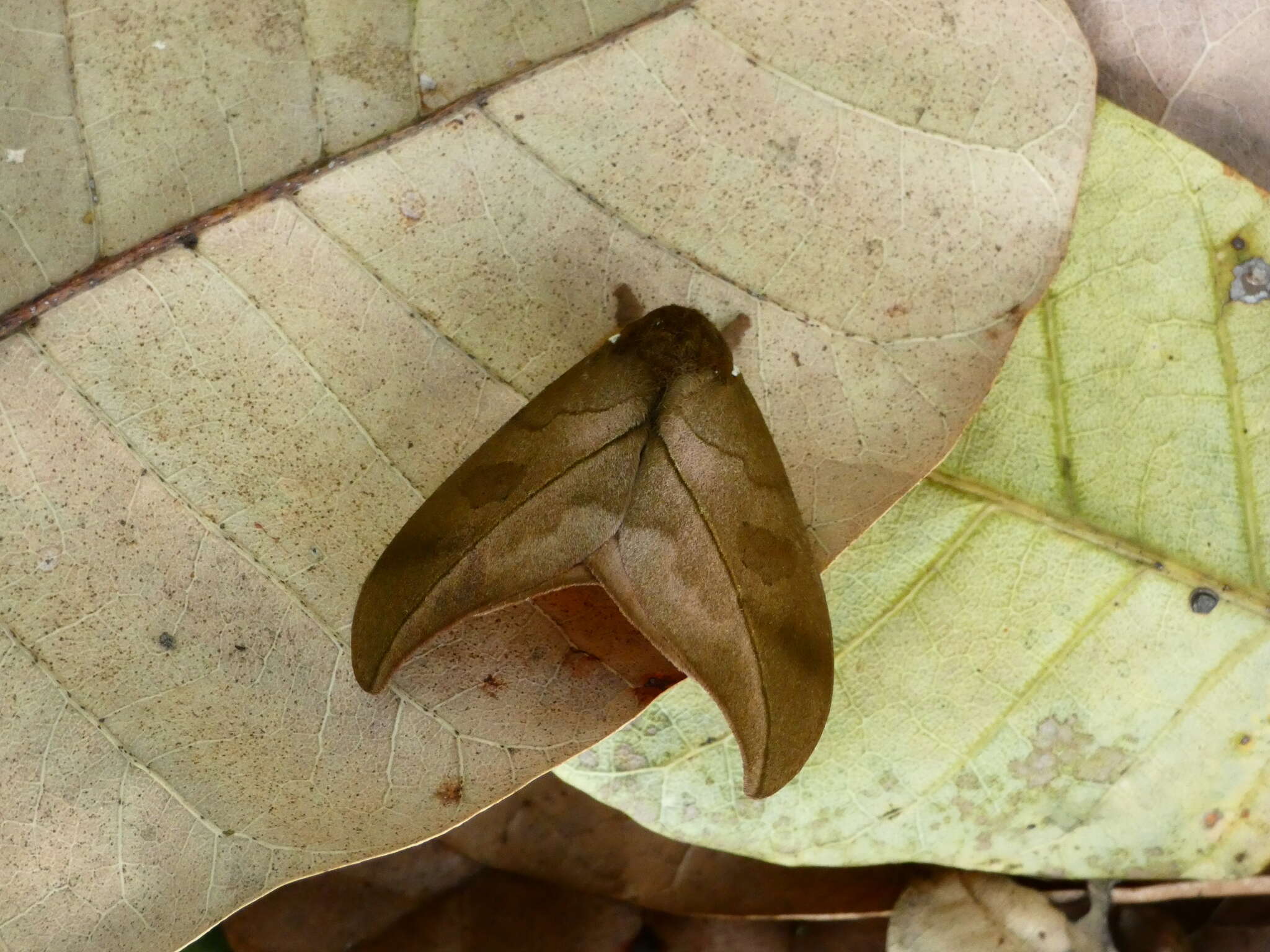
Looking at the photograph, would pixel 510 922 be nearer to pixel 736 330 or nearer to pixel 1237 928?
pixel 736 330

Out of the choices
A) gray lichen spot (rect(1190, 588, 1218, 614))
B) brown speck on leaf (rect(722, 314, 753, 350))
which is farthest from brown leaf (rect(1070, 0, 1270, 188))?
brown speck on leaf (rect(722, 314, 753, 350))

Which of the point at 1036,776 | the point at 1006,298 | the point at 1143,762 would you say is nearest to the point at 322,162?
the point at 1006,298

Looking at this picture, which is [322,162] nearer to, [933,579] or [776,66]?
[776,66]

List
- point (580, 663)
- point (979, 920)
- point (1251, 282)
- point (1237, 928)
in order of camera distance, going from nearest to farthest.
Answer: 1. point (580, 663)
2. point (1251, 282)
3. point (979, 920)
4. point (1237, 928)

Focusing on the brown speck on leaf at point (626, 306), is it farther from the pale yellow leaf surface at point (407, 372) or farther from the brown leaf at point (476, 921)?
the brown leaf at point (476, 921)

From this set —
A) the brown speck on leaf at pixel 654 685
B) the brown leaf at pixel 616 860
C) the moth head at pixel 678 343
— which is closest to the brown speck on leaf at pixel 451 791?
the brown speck on leaf at pixel 654 685

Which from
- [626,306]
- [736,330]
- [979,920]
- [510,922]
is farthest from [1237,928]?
[626,306]

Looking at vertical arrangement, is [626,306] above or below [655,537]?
above

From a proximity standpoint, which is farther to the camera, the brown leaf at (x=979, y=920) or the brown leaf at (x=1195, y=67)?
the brown leaf at (x=979, y=920)
